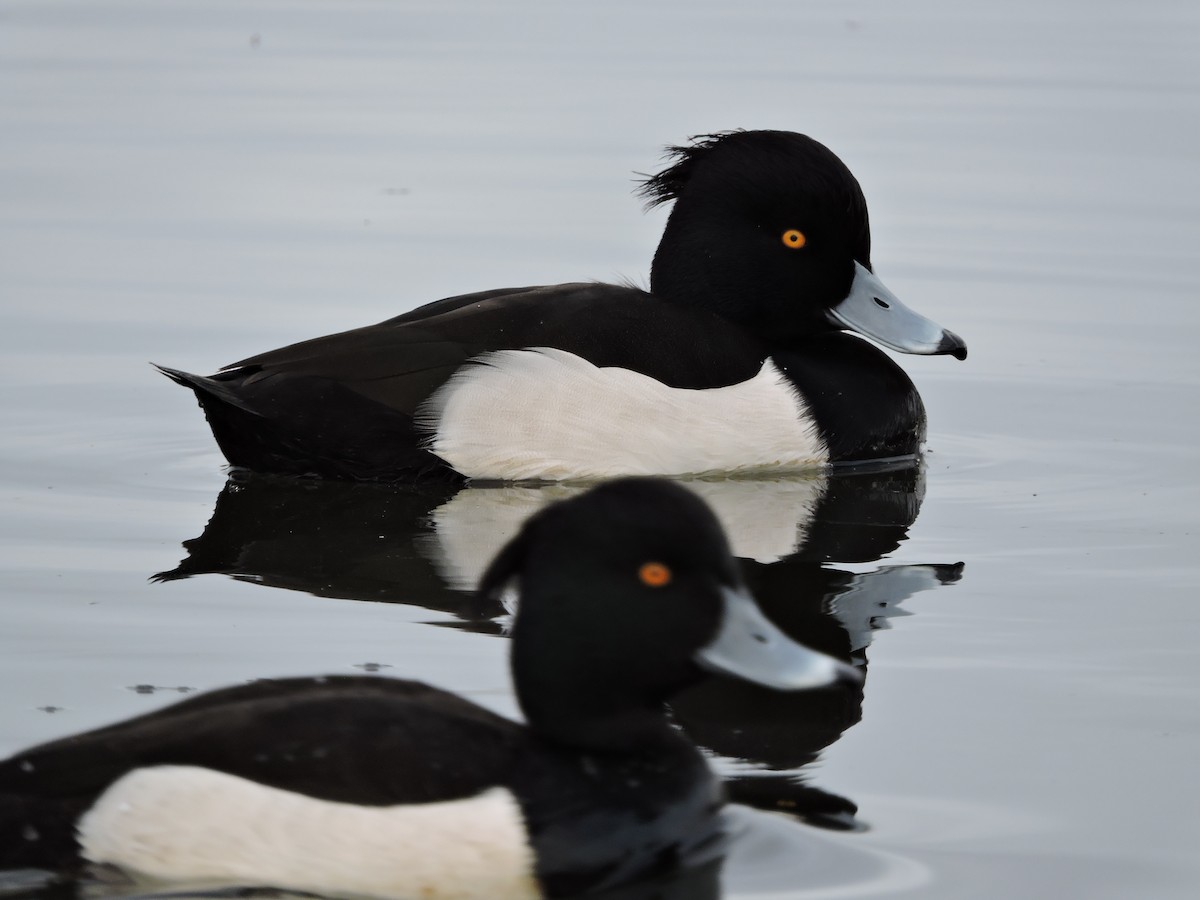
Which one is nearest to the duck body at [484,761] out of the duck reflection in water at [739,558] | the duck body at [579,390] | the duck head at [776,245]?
the duck reflection in water at [739,558]

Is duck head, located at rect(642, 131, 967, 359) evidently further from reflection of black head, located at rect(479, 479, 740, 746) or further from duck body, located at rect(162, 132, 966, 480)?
reflection of black head, located at rect(479, 479, 740, 746)

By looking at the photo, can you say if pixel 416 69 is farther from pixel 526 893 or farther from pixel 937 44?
pixel 526 893

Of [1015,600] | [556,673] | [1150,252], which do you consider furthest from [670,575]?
[1150,252]

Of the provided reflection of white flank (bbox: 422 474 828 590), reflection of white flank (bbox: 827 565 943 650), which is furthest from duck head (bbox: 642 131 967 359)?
reflection of white flank (bbox: 827 565 943 650)

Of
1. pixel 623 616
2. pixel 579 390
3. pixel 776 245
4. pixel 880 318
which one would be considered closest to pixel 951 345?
pixel 880 318

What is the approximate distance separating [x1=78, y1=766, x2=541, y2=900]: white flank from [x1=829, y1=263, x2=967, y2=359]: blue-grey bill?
15.8 ft

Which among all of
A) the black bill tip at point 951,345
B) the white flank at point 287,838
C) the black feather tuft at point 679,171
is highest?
the black feather tuft at point 679,171

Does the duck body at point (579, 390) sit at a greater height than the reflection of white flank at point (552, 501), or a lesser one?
greater

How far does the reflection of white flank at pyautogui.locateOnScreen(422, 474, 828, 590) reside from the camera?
6984 mm

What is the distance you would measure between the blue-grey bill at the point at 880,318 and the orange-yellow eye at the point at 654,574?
4.44 metres

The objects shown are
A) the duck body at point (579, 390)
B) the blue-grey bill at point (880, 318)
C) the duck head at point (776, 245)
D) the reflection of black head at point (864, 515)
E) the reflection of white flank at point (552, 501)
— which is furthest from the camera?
the blue-grey bill at point (880, 318)

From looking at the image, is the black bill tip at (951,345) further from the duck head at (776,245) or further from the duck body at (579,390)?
the duck body at (579,390)

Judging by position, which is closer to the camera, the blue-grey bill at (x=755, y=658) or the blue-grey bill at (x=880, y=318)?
the blue-grey bill at (x=755, y=658)

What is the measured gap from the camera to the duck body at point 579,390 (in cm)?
779
